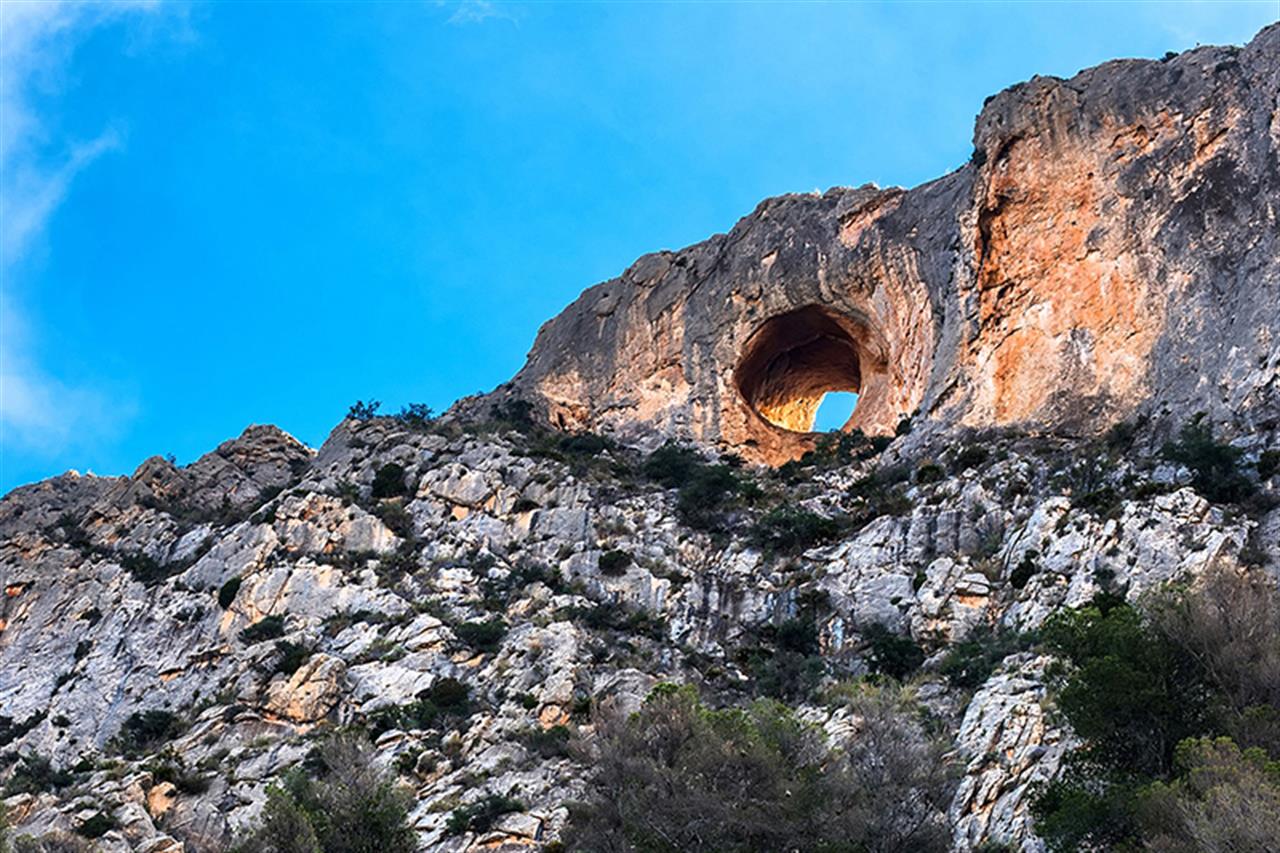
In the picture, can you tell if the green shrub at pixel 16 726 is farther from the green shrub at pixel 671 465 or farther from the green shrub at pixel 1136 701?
the green shrub at pixel 1136 701

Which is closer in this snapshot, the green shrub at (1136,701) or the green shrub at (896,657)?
the green shrub at (1136,701)

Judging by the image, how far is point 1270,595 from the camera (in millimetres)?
30719

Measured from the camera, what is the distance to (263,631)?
50.4 meters

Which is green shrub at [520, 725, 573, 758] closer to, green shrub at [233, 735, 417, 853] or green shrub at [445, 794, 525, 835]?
green shrub at [445, 794, 525, 835]

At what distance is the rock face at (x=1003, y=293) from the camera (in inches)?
1965

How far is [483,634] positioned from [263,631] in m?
9.52

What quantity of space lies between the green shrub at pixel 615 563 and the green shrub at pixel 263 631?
12317 millimetres

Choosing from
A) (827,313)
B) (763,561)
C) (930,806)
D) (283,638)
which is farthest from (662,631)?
(827,313)

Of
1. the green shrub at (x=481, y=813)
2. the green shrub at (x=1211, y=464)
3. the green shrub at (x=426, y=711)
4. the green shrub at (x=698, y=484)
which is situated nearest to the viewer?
the green shrub at (x=481, y=813)

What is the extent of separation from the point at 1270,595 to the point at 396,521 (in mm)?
36582

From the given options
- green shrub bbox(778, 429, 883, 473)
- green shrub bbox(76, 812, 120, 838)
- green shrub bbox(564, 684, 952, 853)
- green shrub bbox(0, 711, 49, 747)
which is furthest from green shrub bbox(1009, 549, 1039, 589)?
green shrub bbox(0, 711, 49, 747)

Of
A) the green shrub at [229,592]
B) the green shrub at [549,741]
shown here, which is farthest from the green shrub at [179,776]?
the green shrub at [229,592]

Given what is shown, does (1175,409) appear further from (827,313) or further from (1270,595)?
(827,313)

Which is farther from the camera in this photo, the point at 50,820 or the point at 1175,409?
the point at 1175,409
